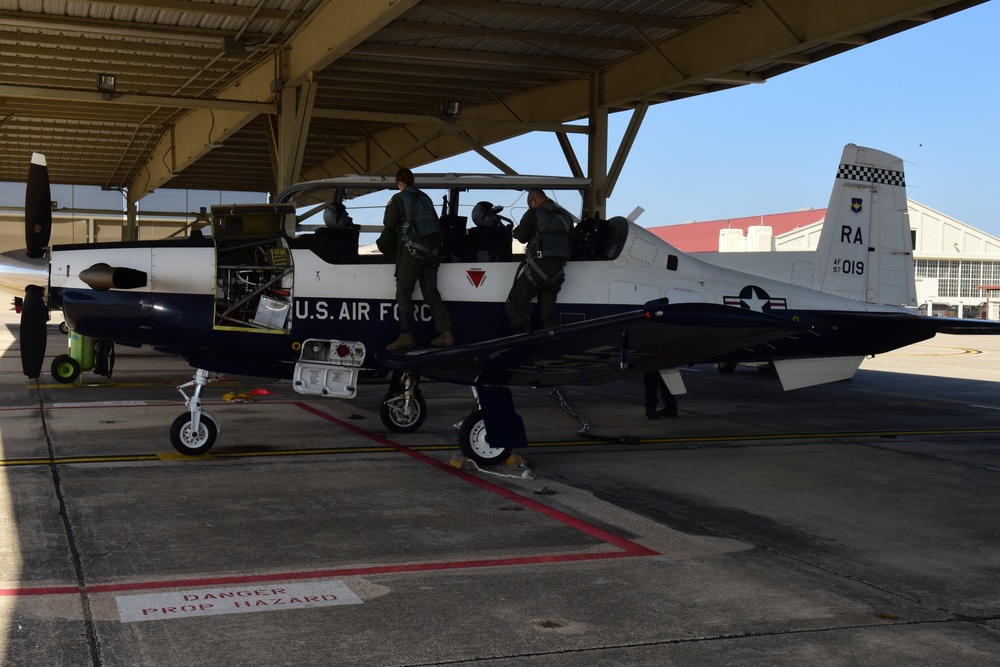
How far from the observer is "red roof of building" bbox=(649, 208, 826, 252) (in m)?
68.3

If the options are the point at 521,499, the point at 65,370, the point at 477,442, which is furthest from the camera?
the point at 65,370

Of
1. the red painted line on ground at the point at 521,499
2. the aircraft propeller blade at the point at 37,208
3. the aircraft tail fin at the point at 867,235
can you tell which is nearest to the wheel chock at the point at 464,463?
the red painted line on ground at the point at 521,499

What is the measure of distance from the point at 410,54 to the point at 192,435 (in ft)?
30.3

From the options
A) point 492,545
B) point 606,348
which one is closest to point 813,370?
point 606,348

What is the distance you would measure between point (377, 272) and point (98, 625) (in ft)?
16.1

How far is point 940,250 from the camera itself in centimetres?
7200

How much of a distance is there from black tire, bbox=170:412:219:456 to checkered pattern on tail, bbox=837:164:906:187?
323 inches

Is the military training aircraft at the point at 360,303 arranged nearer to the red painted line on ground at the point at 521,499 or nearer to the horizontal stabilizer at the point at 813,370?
the red painted line on ground at the point at 521,499

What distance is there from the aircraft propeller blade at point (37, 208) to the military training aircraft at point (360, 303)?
2 centimetres

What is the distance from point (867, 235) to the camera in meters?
11.8

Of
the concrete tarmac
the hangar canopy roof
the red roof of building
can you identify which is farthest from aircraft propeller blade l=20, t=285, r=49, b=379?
the red roof of building

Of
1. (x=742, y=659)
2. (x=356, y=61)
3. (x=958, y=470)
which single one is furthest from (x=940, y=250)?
(x=742, y=659)

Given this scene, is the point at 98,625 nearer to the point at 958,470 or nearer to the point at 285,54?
the point at 958,470

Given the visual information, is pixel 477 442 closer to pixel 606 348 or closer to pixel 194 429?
pixel 606 348
